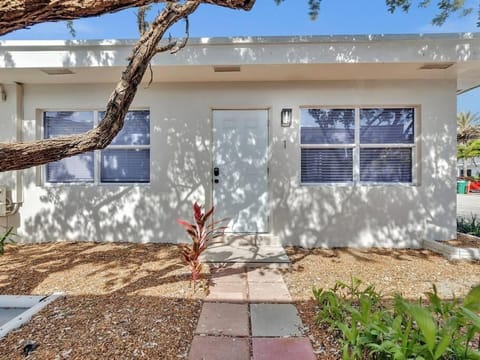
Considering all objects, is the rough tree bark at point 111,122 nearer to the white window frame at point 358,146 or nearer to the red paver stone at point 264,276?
the red paver stone at point 264,276

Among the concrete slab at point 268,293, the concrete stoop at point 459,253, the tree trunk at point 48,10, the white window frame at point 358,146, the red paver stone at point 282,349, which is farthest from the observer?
the white window frame at point 358,146

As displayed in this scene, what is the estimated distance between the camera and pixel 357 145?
5.27 m

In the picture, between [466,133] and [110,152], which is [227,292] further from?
[466,133]

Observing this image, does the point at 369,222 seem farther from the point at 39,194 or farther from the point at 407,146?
the point at 39,194

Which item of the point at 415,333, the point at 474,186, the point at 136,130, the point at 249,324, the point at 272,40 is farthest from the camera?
the point at 474,186

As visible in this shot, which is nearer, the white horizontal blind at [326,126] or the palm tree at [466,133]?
the white horizontal blind at [326,126]

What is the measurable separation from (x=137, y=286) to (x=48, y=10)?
9.34ft

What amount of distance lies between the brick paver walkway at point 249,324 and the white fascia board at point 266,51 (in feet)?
10.4

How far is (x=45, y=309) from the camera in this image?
2.77 metres


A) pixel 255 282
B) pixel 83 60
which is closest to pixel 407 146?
pixel 255 282

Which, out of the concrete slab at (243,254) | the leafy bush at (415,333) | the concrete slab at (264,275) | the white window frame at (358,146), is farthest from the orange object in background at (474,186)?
the leafy bush at (415,333)

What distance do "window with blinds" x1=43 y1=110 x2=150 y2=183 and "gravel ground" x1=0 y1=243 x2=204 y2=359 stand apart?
1.37 m

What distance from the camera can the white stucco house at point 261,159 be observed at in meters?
5.15

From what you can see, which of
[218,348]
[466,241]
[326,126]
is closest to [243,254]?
[218,348]
